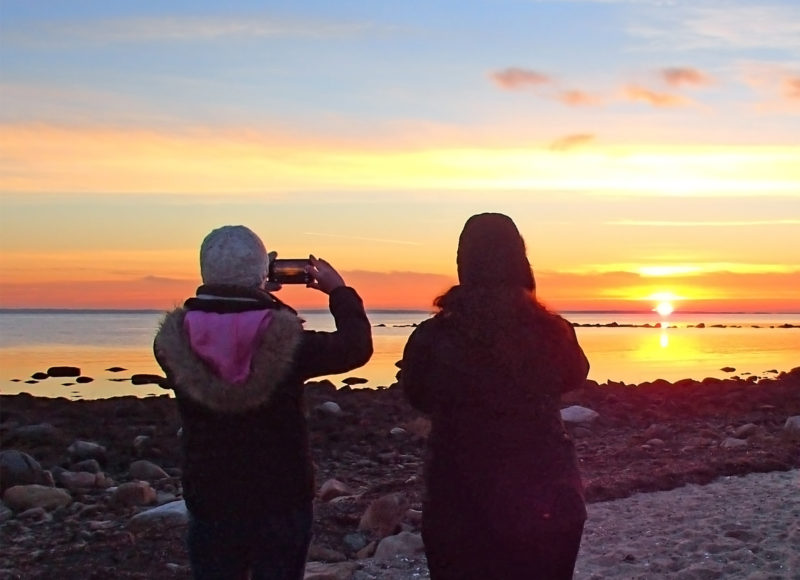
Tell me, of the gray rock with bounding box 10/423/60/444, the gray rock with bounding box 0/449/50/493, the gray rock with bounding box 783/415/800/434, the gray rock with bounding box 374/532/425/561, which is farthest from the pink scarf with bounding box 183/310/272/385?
the gray rock with bounding box 10/423/60/444

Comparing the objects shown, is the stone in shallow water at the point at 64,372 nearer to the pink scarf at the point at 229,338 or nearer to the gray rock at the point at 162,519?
the gray rock at the point at 162,519

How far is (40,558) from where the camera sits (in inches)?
304

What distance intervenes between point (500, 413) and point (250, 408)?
88 centimetres

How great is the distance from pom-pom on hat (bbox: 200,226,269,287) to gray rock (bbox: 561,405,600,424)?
1279cm

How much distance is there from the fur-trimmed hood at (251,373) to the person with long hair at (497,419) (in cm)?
44

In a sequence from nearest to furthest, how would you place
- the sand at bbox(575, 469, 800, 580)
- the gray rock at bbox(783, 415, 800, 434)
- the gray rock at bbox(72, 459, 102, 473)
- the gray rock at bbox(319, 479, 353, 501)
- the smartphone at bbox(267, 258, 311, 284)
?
the smartphone at bbox(267, 258, 311, 284), the sand at bbox(575, 469, 800, 580), the gray rock at bbox(319, 479, 353, 501), the gray rock at bbox(72, 459, 102, 473), the gray rock at bbox(783, 415, 800, 434)

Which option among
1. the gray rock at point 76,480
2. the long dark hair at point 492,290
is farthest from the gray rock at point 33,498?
the long dark hair at point 492,290

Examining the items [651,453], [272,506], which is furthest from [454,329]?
[651,453]

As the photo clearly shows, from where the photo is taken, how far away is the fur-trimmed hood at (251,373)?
3.57 metres

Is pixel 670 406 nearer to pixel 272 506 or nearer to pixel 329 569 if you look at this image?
pixel 329 569

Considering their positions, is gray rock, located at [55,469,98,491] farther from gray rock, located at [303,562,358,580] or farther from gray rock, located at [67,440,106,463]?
gray rock, located at [303,562,358,580]

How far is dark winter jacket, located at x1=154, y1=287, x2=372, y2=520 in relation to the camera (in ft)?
11.8

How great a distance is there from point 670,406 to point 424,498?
→ 15676mm

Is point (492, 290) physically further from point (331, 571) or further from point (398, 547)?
point (398, 547)
